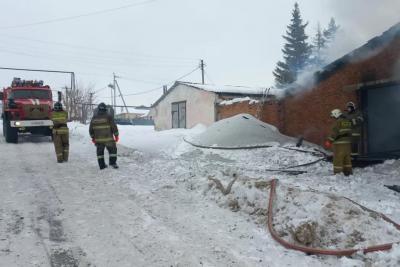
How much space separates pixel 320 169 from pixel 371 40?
3.92 m

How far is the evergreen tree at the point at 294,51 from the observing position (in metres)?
31.6

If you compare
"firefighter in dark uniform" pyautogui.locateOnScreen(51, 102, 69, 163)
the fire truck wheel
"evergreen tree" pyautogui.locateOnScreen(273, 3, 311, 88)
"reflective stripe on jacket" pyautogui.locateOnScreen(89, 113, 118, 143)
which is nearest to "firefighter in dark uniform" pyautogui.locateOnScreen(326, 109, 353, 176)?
"reflective stripe on jacket" pyautogui.locateOnScreen(89, 113, 118, 143)

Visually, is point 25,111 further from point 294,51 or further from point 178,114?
point 294,51

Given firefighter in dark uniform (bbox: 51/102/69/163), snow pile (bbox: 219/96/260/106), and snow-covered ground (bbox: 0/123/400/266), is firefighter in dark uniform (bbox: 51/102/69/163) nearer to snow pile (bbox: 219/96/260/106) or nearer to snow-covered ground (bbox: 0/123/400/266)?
snow-covered ground (bbox: 0/123/400/266)

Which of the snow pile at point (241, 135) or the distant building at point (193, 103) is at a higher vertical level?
the distant building at point (193, 103)

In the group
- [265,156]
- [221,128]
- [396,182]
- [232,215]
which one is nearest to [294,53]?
[221,128]

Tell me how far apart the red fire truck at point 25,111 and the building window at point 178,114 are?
864 centimetres

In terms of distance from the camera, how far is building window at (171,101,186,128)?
2295cm

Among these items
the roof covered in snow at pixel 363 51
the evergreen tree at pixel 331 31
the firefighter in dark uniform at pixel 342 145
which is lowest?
the firefighter in dark uniform at pixel 342 145

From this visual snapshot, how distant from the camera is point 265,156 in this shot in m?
11.3

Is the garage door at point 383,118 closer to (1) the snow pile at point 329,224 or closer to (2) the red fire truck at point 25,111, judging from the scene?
(1) the snow pile at point 329,224

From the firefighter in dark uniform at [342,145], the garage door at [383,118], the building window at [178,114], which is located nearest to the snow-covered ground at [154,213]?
the firefighter in dark uniform at [342,145]

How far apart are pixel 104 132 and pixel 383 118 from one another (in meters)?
7.65

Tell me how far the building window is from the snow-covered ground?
1293 centimetres
